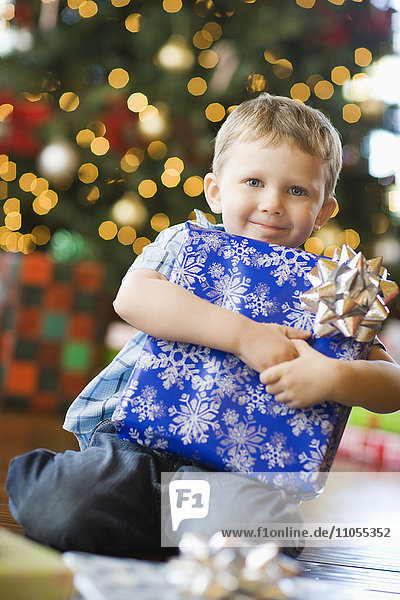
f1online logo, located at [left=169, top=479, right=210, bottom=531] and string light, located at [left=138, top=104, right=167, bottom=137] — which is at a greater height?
string light, located at [left=138, top=104, right=167, bottom=137]

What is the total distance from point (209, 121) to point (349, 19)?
61 centimetres

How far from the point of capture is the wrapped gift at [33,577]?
53cm

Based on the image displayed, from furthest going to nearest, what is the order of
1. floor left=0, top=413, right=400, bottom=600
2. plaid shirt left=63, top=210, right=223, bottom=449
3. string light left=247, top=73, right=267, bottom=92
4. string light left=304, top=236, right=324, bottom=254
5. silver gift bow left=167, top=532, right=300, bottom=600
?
string light left=304, top=236, right=324, bottom=254, string light left=247, top=73, right=267, bottom=92, plaid shirt left=63, top=210, right=223, bottom=449, floor left=0, top=413, right=400, bottom=600, silver gift bow left=167, top=532, right=300, bottom=600

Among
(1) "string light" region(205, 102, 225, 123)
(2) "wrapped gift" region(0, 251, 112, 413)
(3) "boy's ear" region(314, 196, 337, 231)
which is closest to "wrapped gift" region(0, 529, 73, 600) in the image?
(3) "boy's ear" region(314, 196, 337, 231)

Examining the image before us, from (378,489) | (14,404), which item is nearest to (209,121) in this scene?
(14,404)

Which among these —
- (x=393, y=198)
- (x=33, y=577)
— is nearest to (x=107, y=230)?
(x=393, y=198)

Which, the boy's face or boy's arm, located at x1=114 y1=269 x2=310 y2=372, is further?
the boy's face

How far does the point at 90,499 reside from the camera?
0.73m

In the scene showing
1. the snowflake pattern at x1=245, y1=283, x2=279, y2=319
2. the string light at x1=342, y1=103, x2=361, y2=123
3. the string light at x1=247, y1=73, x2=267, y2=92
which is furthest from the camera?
the string light at x1=342, y1=103, x2=361, y2=123

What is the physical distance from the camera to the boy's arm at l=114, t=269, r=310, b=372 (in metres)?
0.76

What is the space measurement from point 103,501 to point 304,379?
9.3 inches

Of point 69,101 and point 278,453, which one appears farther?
point 69,101

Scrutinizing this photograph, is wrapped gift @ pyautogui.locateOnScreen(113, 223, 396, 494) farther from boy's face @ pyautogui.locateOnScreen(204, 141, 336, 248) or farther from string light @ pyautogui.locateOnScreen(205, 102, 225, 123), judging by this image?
string light @ pyautogui.locateOnScreen(205, 102, 225, 123)

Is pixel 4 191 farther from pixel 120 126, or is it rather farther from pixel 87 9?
pixel 87 9
